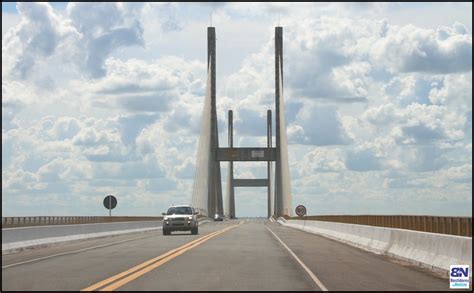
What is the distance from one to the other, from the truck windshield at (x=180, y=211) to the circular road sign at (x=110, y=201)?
11.4 ft

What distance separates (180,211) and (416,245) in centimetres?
2657

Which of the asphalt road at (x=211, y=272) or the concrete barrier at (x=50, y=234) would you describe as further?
the concrete barrier at (x=50, y=234)

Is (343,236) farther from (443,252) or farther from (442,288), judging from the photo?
(442,288)

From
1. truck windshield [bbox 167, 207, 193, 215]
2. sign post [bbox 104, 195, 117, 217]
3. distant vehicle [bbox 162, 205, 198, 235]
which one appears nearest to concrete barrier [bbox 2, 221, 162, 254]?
sign post [bbox 104, 195, 117, 217]

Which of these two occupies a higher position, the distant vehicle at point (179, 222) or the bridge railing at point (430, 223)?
the bridge railing at point (430, 223)

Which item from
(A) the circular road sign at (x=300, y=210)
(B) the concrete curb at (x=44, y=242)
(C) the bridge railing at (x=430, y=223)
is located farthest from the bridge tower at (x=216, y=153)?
(C) the bridge railing at (x=430, y=223)

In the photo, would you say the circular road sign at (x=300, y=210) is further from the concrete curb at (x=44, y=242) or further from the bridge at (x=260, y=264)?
the bridge at (x=260, y=264)

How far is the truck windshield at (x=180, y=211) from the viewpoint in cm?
4662

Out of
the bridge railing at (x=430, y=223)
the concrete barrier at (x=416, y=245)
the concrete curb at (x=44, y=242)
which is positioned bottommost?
the concrete curb at (x=44, y=242)

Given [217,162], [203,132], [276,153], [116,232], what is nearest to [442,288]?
[116,232]

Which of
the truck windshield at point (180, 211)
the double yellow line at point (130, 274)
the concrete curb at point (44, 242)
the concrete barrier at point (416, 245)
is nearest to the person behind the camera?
the double yellow line at point (130, 274)

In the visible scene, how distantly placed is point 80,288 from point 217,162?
109 m

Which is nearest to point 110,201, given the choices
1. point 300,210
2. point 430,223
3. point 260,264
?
point 300,210

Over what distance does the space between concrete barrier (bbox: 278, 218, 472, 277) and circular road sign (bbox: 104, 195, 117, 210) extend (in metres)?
13.7
